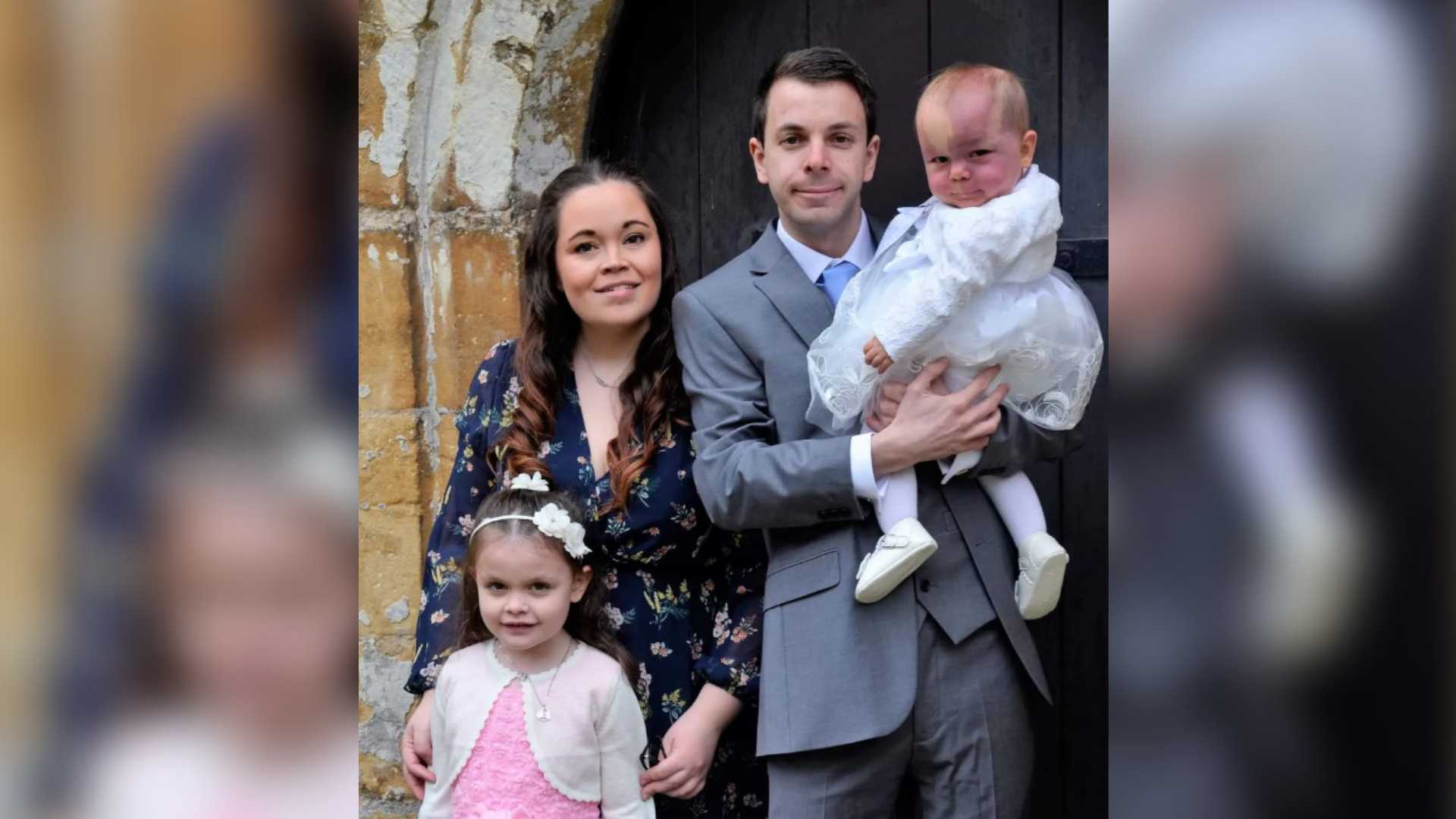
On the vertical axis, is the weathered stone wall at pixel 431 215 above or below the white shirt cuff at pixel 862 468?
above

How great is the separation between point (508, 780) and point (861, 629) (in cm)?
56

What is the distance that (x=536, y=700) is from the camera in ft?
6.62

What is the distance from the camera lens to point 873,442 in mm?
1891

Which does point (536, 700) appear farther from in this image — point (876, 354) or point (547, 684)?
point (876, 354)

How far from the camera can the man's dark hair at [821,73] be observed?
2.10 meters

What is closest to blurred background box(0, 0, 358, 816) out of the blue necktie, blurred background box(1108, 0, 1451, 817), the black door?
blurred background box(1108, 0, 1451, 817)

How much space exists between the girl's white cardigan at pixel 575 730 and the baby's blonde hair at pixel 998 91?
0.96 meters

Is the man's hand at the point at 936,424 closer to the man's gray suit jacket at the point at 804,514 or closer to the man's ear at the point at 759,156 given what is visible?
the man's gray suit jacket at the point at 804,514

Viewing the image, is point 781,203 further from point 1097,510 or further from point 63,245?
point 63,245

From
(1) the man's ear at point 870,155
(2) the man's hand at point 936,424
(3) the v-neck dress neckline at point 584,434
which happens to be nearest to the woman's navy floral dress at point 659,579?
(3) the v-neck dress neckline at point 584,434

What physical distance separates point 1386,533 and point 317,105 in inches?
15.6

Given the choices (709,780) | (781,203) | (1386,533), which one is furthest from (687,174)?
(1386,533)

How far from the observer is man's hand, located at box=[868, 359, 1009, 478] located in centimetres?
187

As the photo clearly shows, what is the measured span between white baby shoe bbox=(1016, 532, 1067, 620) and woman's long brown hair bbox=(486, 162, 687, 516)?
0.58m
